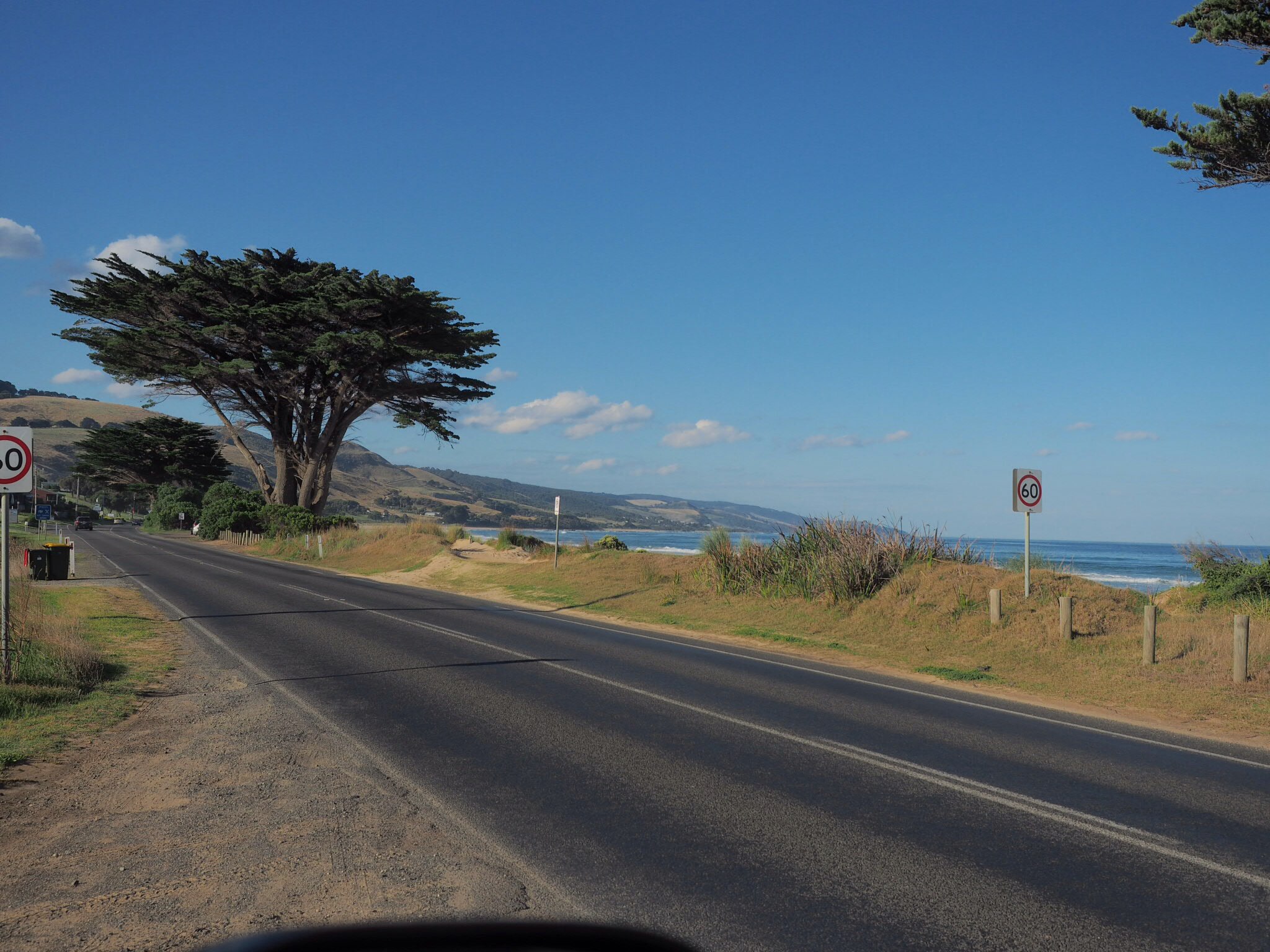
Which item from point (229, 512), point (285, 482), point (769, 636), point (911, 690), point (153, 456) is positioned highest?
point (153, 456)

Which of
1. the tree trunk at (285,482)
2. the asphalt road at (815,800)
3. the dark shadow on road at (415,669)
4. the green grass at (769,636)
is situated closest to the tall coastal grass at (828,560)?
the green grass at (769,636)

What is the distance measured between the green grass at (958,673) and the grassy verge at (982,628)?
4 cm

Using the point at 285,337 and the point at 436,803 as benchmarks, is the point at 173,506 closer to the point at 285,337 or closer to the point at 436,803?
the point at 285,337

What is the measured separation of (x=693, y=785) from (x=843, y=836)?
139 centimetres

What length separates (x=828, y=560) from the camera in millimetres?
21672

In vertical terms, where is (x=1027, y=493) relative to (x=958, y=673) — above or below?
above

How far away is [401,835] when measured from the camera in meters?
5.57

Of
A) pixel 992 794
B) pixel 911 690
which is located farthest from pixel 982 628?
pixel 992 794

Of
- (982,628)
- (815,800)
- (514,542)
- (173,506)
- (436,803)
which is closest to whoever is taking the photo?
(436,803)

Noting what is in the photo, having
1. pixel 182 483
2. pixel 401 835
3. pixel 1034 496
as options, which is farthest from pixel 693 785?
pixel 182 483

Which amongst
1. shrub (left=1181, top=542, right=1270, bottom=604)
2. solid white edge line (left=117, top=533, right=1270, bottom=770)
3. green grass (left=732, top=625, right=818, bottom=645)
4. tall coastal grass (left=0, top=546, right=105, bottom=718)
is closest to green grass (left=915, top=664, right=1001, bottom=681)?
solid white edge line (left=117, top=533, right=1270, bottom=770)

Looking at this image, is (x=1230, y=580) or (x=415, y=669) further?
(x=1230, y=580)

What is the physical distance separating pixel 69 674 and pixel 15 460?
2.53m

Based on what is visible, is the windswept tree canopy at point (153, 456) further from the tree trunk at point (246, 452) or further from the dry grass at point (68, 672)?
the dry grass at point (68, 672)
